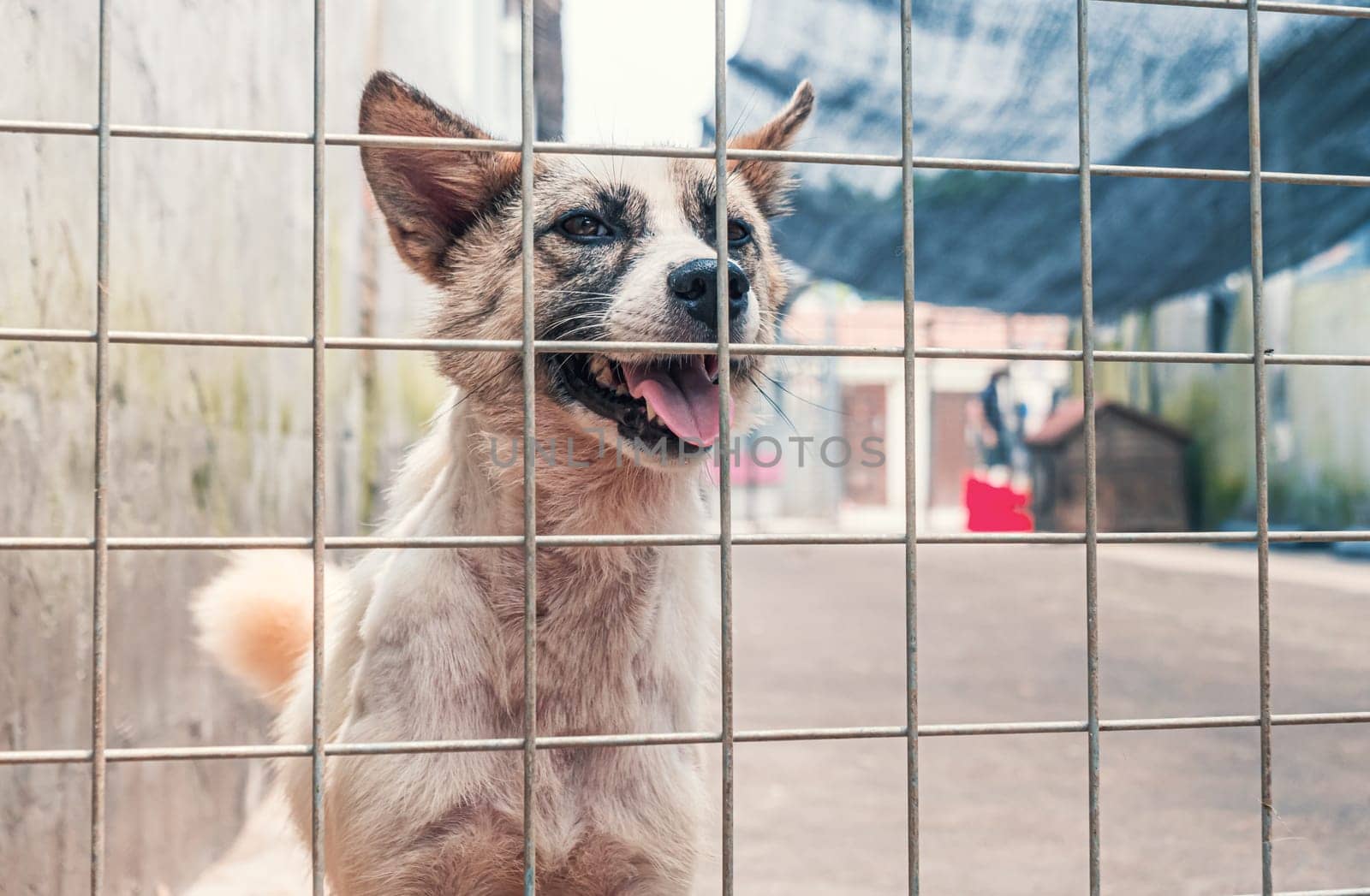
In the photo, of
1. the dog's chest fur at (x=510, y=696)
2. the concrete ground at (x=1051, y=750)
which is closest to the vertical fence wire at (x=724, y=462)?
the dog's chest fur at (x=510, y=696)

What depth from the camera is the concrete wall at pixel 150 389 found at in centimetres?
192

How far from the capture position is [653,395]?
1.87 metres

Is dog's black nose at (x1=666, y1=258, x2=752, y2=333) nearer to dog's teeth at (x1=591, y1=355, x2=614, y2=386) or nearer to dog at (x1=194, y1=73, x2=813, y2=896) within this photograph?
dog at (x1=194, y1=73, x2=813, y2=896)

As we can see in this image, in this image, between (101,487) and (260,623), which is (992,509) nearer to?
(260,623)

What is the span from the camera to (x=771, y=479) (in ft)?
58.9

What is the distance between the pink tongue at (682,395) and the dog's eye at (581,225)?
0.35 meters

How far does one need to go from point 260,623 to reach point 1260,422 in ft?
7.21

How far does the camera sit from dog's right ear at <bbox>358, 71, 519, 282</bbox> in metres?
1.78

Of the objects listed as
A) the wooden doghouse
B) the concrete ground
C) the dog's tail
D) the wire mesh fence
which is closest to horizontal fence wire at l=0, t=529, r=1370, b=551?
the wire mesh fence

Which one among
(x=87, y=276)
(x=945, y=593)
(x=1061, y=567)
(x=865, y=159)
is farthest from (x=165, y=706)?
(x=1061, y=567)

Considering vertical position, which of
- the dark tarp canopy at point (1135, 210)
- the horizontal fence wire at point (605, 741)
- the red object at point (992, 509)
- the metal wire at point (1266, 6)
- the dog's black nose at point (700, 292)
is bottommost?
the red object at point (992, 509)

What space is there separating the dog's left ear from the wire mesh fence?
51cm

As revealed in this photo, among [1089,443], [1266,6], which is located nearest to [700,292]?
[1089,443]

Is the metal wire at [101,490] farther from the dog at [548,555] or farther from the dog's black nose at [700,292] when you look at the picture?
the dog's black nose at [700,292]
